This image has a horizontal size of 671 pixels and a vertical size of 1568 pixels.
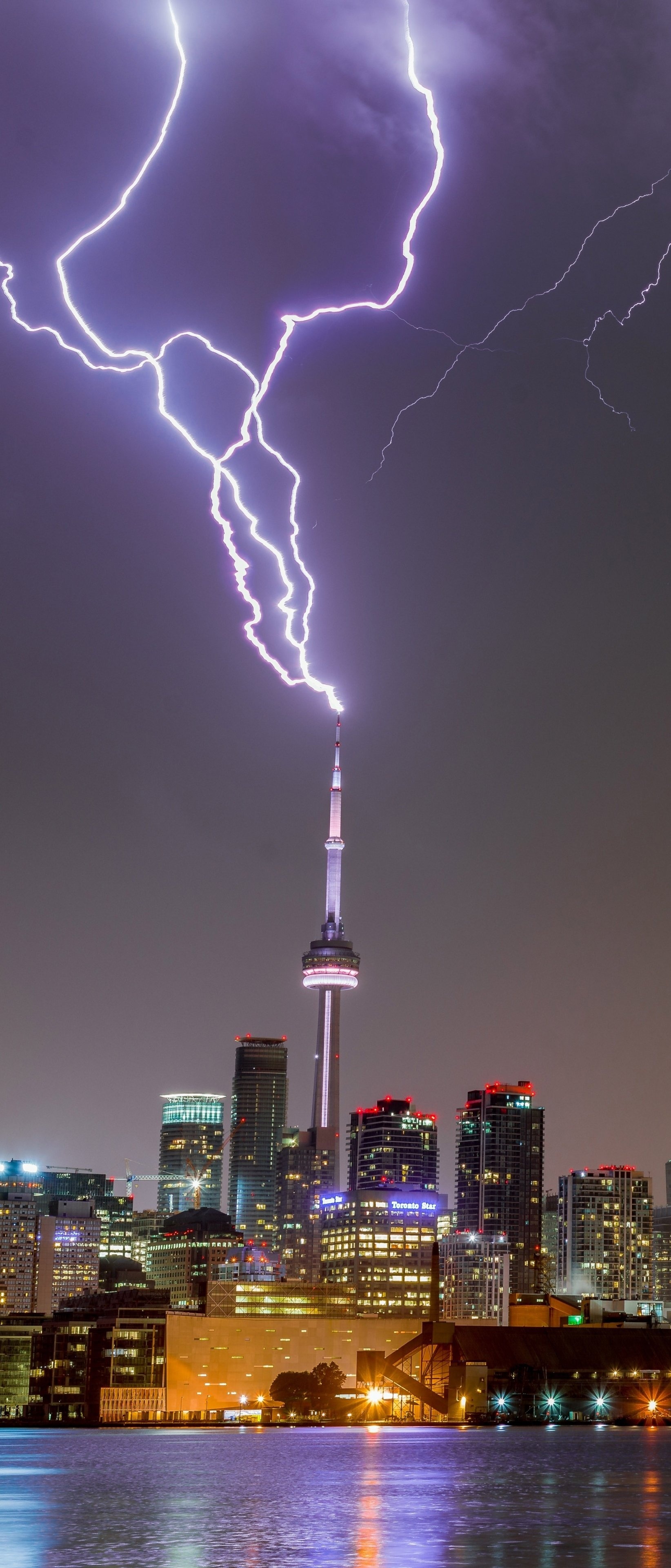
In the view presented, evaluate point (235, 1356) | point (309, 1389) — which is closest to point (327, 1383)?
point (309, 1389)

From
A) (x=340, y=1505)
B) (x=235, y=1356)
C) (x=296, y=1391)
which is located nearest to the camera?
(x=340, y=1505)

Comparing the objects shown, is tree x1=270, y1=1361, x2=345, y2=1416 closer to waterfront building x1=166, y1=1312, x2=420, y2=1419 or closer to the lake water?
waterfront building x1=166, y1=1312, x2=420, y2=1419

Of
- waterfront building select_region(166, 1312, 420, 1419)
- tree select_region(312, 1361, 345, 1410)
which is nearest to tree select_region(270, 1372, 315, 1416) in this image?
tree select_region(312, 1361, 345, 1410)

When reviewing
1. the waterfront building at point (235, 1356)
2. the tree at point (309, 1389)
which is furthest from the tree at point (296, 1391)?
the waterfront building at point (235, 1356)

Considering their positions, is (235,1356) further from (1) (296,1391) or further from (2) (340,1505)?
(2) (340,1505)

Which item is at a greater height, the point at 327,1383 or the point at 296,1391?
the point at 327,1383

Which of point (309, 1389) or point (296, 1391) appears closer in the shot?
point (309, 1389)

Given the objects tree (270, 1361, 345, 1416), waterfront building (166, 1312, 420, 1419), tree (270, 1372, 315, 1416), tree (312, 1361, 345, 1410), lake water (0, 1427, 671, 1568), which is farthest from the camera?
waterfront building (166, 1312, 420, 1419)

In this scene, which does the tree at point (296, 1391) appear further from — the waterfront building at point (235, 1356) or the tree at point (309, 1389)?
the waterfront building at point (235, 1356)
